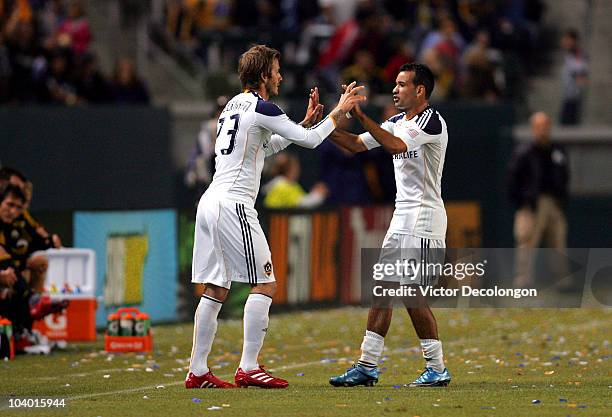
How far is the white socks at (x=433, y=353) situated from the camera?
34.8 ft

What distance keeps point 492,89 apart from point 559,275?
3.92m

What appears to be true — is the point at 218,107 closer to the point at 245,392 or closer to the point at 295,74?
the point at 245,392

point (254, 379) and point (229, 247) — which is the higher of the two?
point (229, 247)

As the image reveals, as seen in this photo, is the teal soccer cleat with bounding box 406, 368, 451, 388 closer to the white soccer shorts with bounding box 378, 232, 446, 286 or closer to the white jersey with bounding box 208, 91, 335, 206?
the white soccer shorts with bounding box 378, 232, 446, 286

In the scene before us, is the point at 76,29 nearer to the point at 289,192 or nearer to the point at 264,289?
the point at 289,192

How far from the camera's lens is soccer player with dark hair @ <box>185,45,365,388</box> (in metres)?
10.3

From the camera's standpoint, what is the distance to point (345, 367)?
1240 centimetres

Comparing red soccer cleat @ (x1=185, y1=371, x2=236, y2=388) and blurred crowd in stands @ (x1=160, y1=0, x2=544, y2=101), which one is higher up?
blurred crowd in stands @ (x1=160, y1=0, x2=544, y2=101)

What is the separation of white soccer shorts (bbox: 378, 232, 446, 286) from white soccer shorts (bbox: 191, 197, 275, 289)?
844 mm

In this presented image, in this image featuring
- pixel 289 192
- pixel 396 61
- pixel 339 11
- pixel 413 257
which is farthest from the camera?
pixel 339 11

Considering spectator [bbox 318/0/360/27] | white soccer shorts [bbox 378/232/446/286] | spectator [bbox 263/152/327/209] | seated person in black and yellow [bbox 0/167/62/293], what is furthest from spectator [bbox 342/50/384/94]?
white soccer shorts [bbox 378/232/446/286]

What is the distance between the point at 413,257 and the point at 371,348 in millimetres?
684

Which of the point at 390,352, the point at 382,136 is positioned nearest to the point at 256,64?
the point at 382,136

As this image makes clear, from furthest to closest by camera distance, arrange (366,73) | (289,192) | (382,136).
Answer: (366,73), (289,192), (382,136)
